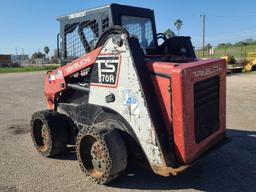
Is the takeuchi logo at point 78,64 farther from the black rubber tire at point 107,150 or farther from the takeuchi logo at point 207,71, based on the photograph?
Result: the takeuchi logo at point 207,71

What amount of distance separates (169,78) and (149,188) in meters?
1.48

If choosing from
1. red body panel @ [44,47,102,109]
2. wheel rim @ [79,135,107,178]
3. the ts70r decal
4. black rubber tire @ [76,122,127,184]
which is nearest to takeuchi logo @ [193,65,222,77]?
the ts70r decal

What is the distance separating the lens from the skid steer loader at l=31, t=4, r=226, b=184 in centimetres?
394

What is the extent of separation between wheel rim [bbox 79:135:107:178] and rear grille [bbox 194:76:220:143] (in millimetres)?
1235

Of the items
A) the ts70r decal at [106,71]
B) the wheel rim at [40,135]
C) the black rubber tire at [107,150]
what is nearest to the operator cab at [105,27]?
the ts70r decal at [106,71]

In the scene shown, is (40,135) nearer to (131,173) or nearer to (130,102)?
(131,173)

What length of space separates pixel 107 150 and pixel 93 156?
0.47 metres

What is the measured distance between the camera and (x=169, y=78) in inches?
151

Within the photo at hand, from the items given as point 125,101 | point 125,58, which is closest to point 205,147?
point 125,101

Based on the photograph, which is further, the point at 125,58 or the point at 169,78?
the point at 125,58

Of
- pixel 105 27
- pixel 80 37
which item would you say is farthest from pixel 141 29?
pixel 80 37

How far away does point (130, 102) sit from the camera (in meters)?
4.16

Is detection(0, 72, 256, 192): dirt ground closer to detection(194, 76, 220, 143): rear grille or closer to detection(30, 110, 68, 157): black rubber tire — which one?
detection(30, 110, 68, 157): black rubber tire

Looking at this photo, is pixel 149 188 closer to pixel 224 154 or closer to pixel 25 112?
pixel 224 154
